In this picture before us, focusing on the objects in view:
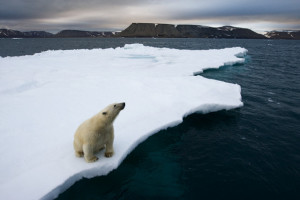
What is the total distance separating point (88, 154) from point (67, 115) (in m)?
2.74

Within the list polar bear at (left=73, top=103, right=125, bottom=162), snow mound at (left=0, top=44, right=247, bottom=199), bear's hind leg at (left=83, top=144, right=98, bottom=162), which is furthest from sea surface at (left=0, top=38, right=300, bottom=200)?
polar bear at (left=73, top=103, right=125, bottom=162)

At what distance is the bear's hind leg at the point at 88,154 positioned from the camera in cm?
406

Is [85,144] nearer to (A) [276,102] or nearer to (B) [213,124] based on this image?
(B) [213,124]

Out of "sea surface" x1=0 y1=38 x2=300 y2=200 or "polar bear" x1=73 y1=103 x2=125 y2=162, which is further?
"sea surface" x1=0 y1=38 x2=300 y2=200

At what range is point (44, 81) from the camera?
10.4 meters

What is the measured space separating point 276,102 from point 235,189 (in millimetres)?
8037

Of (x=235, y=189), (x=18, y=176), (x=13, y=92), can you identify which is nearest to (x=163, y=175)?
(x=235, y=189)

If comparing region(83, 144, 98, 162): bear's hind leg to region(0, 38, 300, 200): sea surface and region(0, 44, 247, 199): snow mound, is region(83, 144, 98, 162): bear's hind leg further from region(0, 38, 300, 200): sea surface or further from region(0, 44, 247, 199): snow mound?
region(0, 38, 300, 200): sea surface

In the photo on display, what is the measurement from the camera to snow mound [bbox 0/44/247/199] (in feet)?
13.2

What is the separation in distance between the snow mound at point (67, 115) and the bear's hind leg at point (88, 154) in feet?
0.35

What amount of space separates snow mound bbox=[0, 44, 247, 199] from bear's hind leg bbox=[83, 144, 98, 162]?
106mm

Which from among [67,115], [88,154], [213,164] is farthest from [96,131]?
[213,164]

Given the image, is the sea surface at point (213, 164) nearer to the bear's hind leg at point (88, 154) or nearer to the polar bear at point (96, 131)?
the bear's hind leg at point (88, 154)

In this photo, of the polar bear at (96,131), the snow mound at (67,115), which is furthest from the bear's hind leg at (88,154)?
the snow mound at (67,115)
